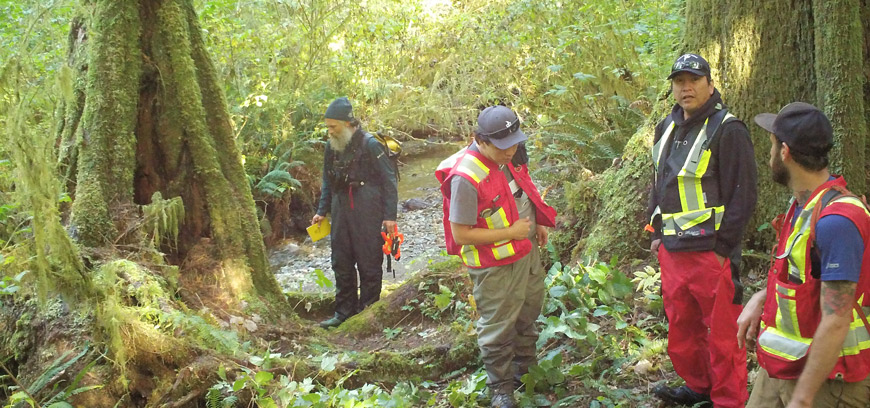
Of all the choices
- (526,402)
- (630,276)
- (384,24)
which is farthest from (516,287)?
(384,24)

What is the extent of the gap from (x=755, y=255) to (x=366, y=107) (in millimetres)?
13234

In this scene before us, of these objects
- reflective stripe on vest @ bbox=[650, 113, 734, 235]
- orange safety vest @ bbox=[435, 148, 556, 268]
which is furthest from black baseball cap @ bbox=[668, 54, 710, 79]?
orange safety vest @ bbox=[435, 148, 556, 268]

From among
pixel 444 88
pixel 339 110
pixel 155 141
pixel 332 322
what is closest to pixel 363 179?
pixel 339 110

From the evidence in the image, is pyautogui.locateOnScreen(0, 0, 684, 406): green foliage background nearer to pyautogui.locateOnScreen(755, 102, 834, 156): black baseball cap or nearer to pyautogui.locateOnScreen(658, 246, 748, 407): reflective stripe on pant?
pyautogui.locateOnScreen(658, 246, 748, 407): reflective stripe on pant

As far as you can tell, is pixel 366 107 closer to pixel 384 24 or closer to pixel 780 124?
pixel 384 24

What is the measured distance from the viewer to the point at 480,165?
12.9 feet

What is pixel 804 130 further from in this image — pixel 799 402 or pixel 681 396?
pixel 681 396

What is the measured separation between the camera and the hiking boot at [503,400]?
157 inches

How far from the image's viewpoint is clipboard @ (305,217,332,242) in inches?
289

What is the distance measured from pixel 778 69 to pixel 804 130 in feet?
9.25

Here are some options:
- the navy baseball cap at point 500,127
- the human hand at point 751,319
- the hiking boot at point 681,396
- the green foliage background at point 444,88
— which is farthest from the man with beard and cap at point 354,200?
the human hand at point 751,319

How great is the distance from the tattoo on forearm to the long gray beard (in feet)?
18.1

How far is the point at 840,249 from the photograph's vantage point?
217 cm

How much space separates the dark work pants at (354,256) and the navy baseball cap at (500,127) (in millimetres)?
3528
